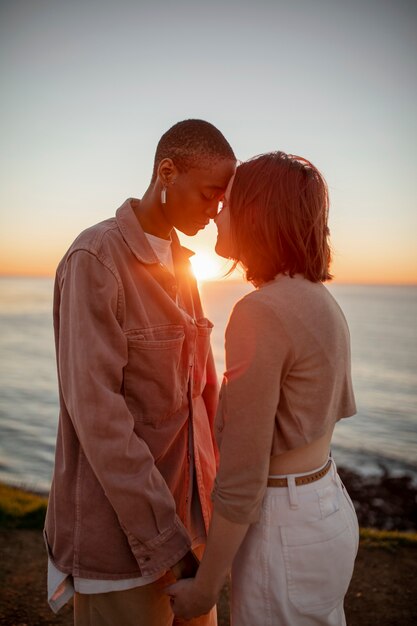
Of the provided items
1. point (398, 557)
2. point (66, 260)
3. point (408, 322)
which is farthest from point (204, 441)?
point (408, 322)

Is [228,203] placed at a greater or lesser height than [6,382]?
greater

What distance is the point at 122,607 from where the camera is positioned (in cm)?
215

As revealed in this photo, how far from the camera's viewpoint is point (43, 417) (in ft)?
57.9

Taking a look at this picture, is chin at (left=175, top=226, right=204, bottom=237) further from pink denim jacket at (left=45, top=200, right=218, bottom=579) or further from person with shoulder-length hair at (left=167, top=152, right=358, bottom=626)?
person with shoulder-length hair at (left=167, top=152, right=358, bottom=626)

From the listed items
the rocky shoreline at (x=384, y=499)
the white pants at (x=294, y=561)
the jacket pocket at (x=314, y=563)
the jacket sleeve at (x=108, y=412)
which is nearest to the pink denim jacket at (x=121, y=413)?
the jacket sleeve at (x=108, y=412)

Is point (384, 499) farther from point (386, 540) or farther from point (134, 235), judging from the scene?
point (134, 235)

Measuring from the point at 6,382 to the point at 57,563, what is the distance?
2309 cm

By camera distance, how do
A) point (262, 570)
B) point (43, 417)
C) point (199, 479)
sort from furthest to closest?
point (43, 417) < point (199, 479) < point (262, 570)

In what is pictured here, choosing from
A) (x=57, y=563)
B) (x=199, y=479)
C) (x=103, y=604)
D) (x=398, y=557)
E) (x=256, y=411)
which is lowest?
(x=398, y=557)

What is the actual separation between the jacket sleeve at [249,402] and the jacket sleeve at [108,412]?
1.29 feet

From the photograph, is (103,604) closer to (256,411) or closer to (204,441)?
(204,441)

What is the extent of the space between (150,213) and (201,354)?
32.7 inches

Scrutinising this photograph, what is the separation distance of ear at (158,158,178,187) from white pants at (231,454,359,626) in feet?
5.33

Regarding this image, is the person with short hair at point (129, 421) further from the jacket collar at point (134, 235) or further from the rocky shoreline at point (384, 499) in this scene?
the rocky shoreline at point (384, 499)
